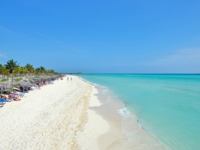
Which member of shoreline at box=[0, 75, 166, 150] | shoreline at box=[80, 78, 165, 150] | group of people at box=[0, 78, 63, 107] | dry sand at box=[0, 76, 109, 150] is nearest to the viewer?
dry sand at box=[0, 76, 109, 150]

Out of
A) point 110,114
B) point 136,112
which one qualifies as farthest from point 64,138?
point 136,112

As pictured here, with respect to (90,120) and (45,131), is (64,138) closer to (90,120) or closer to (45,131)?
(45,131)

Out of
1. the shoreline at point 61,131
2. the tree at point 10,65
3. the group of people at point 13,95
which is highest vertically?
the tree at point 10,65

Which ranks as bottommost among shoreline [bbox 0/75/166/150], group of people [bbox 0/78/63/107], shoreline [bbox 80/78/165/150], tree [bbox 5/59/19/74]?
shoreline [bbox 80/78/165/150]

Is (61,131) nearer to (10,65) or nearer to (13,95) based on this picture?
(13,95)

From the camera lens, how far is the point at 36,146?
21.6ft

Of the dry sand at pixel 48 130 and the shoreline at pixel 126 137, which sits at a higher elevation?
the dry sand at pixel 48 130

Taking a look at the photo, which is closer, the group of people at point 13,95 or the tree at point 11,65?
the group of people at point 13,95


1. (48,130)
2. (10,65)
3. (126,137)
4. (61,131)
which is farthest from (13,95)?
(10,65)

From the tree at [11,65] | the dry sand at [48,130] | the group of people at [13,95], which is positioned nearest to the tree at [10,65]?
the tree at [11,65]

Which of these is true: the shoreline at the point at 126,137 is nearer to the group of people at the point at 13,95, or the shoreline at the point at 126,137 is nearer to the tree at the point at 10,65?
the group of people at the point at 13,95

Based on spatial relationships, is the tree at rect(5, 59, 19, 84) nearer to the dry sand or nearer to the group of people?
the group of people

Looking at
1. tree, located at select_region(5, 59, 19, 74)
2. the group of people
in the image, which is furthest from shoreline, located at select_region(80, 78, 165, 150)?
tree, located at select_region(5, 59, 19, 74)

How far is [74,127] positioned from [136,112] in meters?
6.08
